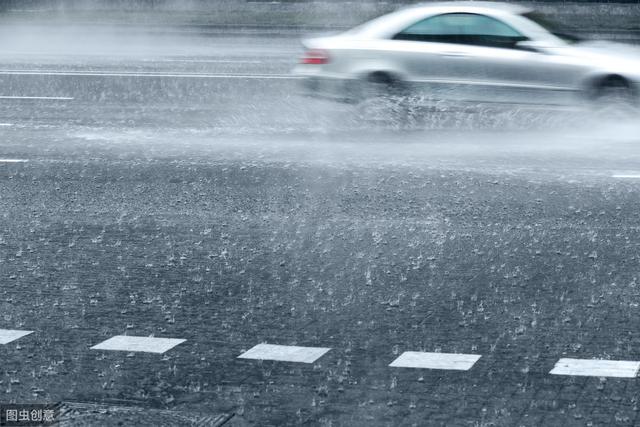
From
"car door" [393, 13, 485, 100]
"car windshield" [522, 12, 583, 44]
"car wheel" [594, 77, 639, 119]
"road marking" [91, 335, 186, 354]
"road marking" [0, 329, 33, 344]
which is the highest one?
"car windshield" [522, 12, 583, 44]

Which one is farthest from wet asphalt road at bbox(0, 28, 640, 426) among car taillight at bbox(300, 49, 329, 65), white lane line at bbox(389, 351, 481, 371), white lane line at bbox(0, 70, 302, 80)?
white lane line at bbox(0, 70, 302, 80)

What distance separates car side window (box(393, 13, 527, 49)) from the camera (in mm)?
13141

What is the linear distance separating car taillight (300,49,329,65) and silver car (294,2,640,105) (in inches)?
0.5

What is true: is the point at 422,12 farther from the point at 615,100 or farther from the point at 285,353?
the point at 285,353

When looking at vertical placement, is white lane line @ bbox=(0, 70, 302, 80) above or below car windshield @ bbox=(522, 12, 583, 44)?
below

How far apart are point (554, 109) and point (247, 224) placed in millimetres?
5747

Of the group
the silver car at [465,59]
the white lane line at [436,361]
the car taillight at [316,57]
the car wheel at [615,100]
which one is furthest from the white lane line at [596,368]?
the car taillight at [316,57]

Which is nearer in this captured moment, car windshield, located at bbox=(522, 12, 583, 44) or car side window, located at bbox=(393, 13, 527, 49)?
car side window, located at bbox=(393, 13, 527, 49)

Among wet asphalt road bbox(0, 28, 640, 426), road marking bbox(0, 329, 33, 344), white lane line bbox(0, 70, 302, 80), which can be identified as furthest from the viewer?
white lane line bbox(0, 70, 302, 80)

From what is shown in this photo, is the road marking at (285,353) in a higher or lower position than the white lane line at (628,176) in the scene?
lower

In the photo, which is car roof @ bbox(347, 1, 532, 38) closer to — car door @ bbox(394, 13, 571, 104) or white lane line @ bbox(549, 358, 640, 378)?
car door @ bbox(394, 13, 571, 104)

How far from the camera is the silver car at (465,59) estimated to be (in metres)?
12.8

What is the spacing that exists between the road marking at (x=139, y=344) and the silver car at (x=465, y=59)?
7.75 m

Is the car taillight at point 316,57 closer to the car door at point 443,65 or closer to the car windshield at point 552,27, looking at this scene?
the car door at point 443,65
